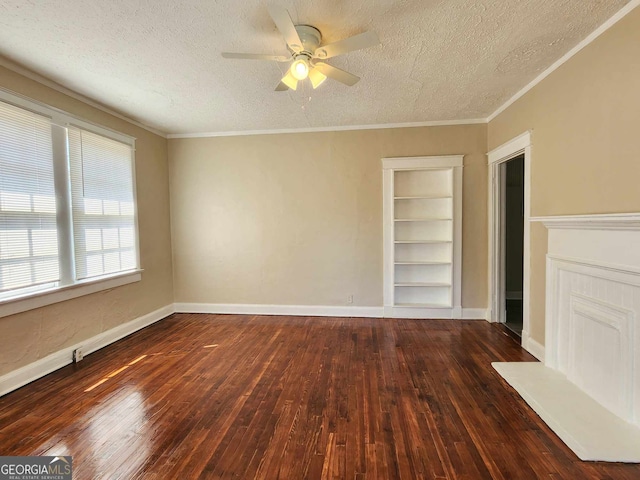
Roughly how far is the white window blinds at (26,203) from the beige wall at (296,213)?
6.11 ft

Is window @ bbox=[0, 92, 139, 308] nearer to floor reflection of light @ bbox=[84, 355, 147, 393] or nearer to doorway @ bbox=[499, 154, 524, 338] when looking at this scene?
floor reflection of light @ bbox=[84, 355, 147, 393]

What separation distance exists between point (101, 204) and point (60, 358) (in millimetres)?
1622

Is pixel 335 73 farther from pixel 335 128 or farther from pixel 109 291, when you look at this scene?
pixel 109 291

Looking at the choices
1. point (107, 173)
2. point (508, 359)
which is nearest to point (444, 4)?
point (508, 359)

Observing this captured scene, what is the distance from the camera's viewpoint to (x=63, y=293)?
2.88 m

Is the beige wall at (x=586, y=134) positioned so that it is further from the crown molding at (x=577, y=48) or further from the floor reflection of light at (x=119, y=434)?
the floor reflection of light at (x=119, y=434)

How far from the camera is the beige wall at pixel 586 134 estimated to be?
1930 millimetres

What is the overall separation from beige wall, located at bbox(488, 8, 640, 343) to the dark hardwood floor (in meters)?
1.29

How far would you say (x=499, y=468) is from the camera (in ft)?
5.38

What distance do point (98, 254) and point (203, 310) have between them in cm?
173

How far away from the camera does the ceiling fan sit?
1.79 m

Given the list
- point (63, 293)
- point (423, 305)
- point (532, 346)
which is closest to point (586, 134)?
point (532, 346)

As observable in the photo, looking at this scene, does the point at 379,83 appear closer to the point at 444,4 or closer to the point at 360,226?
the point at 444,4

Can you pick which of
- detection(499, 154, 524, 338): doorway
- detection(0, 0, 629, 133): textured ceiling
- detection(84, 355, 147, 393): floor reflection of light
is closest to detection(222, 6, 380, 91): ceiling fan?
detection(0, 0, 629, 133): textured ceiling
